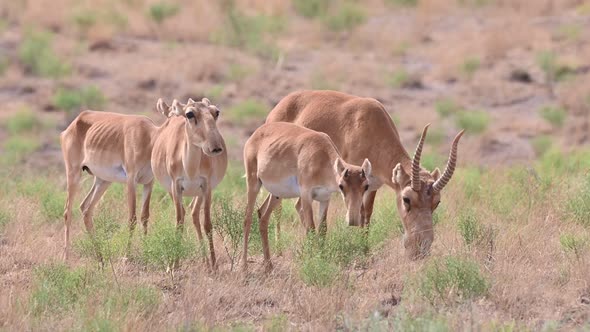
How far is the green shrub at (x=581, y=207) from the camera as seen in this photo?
12422 mm

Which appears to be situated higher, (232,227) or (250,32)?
(232,227)

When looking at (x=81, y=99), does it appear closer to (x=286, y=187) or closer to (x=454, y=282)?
(x=286, y=187)

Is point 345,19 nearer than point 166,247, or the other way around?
point 166,247

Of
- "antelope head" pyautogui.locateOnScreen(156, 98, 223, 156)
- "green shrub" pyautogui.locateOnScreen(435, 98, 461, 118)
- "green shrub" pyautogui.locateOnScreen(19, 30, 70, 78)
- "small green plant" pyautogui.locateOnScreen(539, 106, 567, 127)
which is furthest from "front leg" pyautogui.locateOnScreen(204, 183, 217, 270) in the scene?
"green shrub" pyautogui.locateOnScreen(19, 30, 70, 78)

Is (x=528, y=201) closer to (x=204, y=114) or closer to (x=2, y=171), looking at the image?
(x=204, y=114)

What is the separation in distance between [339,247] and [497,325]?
2097 millimetres

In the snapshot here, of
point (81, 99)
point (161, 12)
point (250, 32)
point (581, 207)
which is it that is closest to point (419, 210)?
point (581, 207)

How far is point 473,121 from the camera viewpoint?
2292 cm

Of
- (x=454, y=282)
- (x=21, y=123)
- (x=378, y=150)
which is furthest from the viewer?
(x=21, y=123)

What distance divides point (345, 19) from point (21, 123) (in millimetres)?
10553

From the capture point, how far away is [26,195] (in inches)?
577

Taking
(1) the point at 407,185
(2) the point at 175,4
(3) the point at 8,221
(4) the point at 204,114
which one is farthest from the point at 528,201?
(2) the point at 175,4

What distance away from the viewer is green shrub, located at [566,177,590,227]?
40.8ft

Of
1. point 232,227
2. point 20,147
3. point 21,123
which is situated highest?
point 232,227
